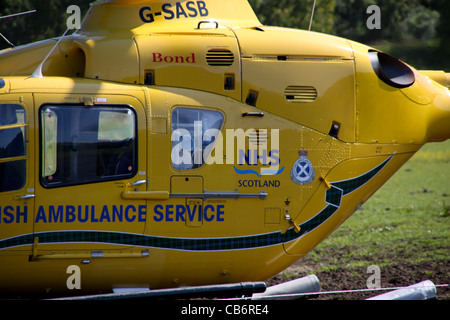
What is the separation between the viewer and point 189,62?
730 centimetres

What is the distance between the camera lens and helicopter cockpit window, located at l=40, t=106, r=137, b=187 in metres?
6.75

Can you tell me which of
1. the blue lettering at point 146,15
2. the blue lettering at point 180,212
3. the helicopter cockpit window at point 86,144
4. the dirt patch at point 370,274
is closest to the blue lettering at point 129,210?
the helicopter cockpit window at point 86,144

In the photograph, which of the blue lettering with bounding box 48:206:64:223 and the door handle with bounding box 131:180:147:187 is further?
the door handle with bounding box 131:180:147:187

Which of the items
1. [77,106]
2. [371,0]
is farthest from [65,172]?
[371,0]

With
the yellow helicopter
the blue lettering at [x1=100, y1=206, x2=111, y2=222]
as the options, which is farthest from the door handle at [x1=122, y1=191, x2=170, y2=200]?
the blue lettering at [x1=100, y1=206, x2=111, y2=222]

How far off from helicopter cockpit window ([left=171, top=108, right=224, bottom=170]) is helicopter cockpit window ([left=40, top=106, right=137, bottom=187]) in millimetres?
489

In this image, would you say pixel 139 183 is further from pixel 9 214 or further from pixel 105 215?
pixel 9 214

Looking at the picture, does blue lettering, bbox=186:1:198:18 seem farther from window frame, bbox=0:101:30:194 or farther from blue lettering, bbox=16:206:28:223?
blue lettering, bbox=16:206:28:223

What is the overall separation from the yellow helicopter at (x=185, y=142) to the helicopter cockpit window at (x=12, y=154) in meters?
0.01

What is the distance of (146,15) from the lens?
7711 millimetres

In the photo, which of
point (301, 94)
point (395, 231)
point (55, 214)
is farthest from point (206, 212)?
point (395, 231)

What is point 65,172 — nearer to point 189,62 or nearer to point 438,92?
point 189,62

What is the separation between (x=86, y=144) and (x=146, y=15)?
77.8 inches

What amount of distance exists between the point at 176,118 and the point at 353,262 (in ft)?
16.8
